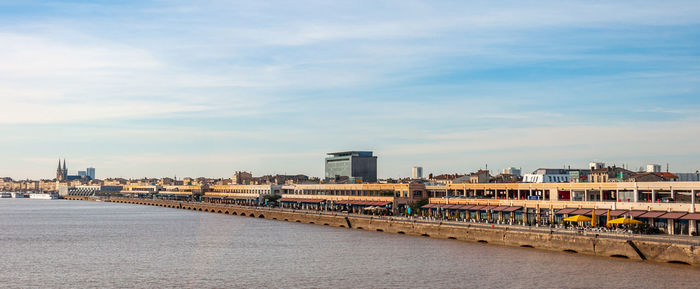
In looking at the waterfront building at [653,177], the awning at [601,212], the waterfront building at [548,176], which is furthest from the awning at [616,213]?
the waterfront building at [548,176]

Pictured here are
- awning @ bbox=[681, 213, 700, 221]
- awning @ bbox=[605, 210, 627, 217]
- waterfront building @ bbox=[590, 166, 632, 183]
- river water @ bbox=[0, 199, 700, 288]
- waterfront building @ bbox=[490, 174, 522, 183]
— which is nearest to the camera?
river water @ bbox=[0, 199, 700, 288]

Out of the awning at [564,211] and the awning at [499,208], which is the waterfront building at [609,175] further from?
the awning at [499,208]

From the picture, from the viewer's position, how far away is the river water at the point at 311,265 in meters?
61.1

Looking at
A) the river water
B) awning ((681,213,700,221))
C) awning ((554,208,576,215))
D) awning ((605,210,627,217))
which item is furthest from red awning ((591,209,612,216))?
the river water

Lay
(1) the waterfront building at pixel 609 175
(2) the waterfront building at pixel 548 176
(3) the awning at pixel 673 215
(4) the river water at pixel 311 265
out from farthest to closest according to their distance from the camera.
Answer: (2) the waterfront building at pixel 548 176 < (1) the waterfront building at pixel 609 175 < (3) the awning at pixel 673 215 < (4) the river water at pixel 311 265

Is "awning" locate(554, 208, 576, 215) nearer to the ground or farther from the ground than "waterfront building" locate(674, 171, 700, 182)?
nearer to the ground

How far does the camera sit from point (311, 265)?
240 ft

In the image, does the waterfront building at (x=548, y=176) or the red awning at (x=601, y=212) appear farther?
the waterfront building at (x=548, y=176)

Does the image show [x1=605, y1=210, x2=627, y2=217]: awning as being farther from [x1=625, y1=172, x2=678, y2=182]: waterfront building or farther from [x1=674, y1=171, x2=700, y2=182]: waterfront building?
[x1=674, y1=171, x2=700, y2=182]: waterfront building

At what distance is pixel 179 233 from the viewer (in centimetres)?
12244

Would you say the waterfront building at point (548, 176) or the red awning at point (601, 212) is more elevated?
the waterfront building at point (548, 176)

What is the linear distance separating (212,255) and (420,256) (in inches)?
932

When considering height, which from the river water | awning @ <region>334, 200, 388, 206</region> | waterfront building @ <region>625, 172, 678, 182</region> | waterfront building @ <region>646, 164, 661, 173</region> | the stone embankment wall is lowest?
the river water

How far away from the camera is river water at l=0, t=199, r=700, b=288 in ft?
201
